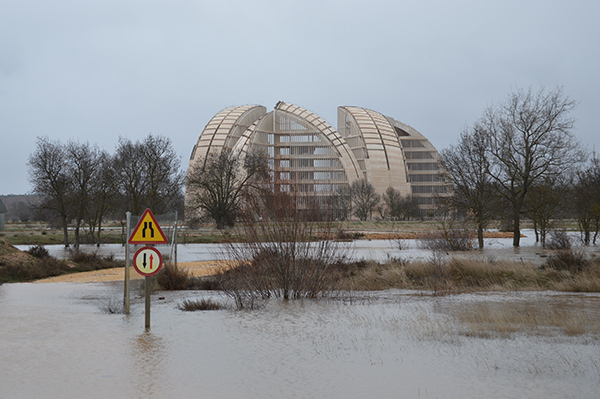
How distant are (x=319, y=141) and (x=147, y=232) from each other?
107 meters

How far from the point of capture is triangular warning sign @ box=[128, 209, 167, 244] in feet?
30.8

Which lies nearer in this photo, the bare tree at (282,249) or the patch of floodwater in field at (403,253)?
the bare tree at (282,249)

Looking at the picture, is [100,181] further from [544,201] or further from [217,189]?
[544,201]

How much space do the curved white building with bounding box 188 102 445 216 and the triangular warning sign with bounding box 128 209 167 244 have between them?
97.3 m

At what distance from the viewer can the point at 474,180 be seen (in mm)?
33656

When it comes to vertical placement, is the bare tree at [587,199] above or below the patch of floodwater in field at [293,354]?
above

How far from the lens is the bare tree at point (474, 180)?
32.7 m

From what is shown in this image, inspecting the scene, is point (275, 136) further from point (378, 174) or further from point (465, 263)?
point (465, 263)

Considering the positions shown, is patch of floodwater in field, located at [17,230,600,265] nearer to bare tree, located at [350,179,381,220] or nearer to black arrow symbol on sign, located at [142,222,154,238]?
black arrow symbol on sign, located at [142,222,154,238]

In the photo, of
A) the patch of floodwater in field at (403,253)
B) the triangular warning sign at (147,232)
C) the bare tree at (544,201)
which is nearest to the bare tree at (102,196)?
the patch of floodwater in field at (403,253)

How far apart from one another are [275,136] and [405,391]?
114088 millimetres

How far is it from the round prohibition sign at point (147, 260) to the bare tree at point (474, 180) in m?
25.4

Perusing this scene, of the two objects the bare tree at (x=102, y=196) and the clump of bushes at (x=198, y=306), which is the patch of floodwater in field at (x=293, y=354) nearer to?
the clump of bushes at (x=198, y=306)

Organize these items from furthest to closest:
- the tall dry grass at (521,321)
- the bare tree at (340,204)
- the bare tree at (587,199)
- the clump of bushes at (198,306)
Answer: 1. the bare tree at (587,199)
2. the bare tree at (340,204)
3. the clump of bushes at (198,306)
4. the tall dry grass at (521,321)
